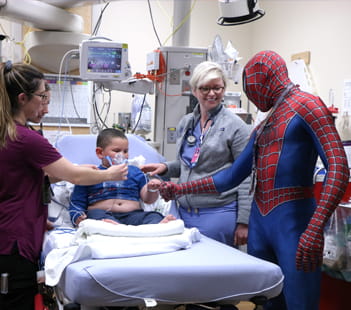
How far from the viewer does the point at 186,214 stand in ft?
7.89

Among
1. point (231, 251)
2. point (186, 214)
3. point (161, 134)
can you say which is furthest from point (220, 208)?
point (161, 134)

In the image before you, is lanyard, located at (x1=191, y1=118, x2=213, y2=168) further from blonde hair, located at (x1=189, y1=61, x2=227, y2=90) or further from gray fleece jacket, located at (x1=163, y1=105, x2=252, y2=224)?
blonde hair, located at (x1=189, y1=61, x2=227, y2=90)

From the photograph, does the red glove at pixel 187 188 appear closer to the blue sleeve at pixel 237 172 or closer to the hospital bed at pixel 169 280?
the blue sleeve at pixel 237 172

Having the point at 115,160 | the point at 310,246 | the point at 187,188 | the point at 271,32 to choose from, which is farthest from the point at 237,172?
the point at 271,32

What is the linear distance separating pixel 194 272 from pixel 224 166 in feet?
3.02

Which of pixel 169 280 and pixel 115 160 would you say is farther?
pixel 115 160

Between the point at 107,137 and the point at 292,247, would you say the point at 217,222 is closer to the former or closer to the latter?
the point at 292,247

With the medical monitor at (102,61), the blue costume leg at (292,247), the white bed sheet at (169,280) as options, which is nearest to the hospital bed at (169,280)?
the white bed sheet at (169,280)

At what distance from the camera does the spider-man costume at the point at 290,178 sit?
63.7 inches

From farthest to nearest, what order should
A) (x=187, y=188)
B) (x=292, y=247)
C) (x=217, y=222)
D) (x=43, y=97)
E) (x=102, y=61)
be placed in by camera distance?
(x=102, y=61) < (x=217, y=222) < (x=187, y=188) < (x=43, y=97) < (x=292, y=247)

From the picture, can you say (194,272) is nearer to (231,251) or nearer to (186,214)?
(231,251)

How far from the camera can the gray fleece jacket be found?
229cm

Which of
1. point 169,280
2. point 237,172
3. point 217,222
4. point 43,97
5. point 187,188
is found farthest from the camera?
point 217,222

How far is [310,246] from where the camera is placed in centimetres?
159
